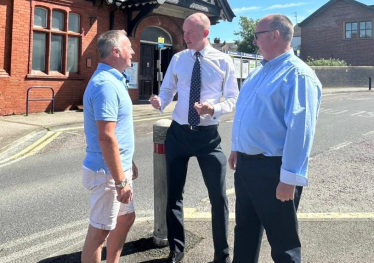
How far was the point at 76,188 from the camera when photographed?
5398mm

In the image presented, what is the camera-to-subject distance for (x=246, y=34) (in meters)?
49.4

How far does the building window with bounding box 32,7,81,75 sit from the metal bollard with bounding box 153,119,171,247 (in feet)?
37.0

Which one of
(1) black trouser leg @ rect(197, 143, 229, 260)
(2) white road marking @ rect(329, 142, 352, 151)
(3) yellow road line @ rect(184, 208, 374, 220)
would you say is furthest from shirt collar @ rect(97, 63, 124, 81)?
(2) white road marking @ rect(329, 142, 352, 151)

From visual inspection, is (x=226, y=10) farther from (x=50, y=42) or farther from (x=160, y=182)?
(x=160, y=182)

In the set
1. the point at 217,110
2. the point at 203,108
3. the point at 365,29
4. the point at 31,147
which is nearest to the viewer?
the point at 203,108

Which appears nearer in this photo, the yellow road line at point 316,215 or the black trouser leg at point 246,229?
the black trouser leg at point 246,229

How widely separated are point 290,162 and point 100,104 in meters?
1.24

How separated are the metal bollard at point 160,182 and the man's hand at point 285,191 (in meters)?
1.45

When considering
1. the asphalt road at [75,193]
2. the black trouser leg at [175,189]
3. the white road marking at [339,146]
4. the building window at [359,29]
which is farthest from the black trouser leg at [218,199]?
the building window at [359,29]

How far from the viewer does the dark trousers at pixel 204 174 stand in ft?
10.3

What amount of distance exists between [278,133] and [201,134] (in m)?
0.93

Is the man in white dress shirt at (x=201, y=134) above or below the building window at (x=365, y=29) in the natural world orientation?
below

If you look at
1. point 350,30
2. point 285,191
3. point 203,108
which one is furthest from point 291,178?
point 350,30

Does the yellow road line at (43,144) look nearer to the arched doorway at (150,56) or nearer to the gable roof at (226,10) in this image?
the arched doorway at (150,56)
